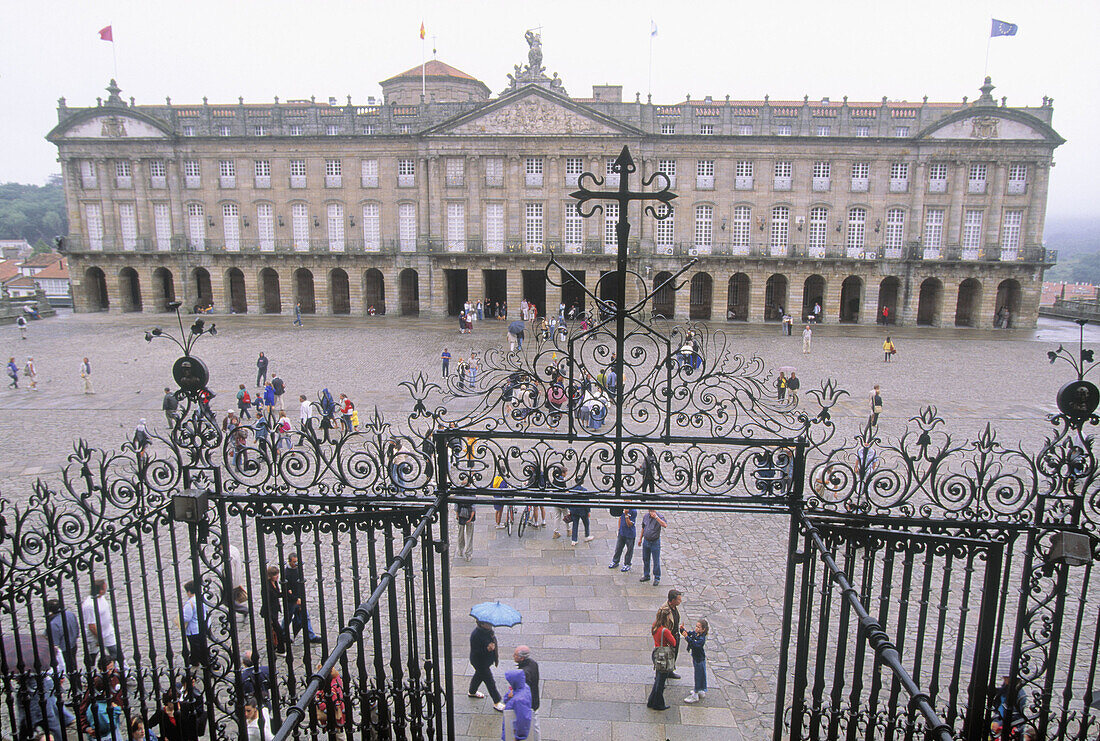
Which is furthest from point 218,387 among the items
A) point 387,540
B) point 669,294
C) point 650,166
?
point 669,294

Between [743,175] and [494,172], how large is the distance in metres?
14.6

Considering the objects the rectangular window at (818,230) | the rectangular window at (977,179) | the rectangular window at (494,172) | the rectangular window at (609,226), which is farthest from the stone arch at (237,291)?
the rectangular window at (977,179)

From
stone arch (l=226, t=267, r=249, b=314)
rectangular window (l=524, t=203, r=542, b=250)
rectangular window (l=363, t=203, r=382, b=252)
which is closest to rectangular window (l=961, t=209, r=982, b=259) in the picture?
rectangular window (l=524, t=203, r=542, b=250)

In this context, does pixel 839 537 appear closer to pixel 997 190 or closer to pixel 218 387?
pixel 218 387

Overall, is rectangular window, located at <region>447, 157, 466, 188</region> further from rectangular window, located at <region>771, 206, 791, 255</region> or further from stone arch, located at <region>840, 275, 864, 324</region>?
stone arch, located at <region>840, 275, 864, 324</region>

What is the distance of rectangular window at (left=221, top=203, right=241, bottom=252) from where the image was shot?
41438 mm

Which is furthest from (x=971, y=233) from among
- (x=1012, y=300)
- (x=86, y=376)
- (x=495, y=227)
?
(x=86, y=376)

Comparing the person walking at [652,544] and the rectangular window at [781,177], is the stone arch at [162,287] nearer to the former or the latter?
the rectangular window at [781,177]

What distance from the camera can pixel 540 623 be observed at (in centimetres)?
862

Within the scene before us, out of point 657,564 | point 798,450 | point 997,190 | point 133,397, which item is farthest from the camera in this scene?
point 997,190

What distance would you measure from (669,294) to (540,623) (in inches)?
1492

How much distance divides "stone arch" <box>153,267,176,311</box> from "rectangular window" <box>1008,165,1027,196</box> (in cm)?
4979

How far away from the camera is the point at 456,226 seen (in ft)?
134

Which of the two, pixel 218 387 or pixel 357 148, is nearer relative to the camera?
pixel 218 387
